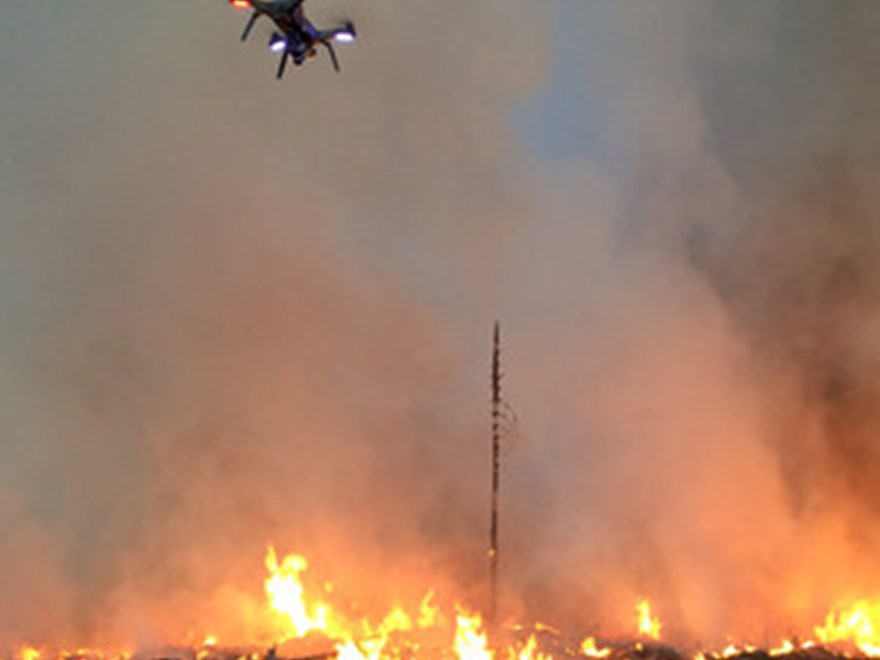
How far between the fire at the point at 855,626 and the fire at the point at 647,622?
35.6ft

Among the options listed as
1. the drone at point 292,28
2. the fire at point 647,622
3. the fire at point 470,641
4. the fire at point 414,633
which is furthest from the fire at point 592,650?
the drone at point 292,28

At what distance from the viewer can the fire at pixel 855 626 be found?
5066cm

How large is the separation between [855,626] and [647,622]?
14.5 meters

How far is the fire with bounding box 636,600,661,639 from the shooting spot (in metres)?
49.7

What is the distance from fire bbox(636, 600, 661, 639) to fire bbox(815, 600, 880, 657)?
35.6ft

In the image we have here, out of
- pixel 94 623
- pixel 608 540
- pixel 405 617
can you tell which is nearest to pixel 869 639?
pixel 608 540

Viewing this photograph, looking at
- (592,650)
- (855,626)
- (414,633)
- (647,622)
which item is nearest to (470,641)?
(414,633)

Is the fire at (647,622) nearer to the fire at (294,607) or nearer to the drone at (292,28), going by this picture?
the fire at (294,607)

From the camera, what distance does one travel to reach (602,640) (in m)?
47.7

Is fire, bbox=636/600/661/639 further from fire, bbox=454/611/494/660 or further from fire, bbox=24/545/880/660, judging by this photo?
fire, bbox=454/611/494/660

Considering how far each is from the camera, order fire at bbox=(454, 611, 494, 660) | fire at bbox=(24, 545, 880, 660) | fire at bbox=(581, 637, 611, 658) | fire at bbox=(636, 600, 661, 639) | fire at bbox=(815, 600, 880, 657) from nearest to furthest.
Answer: fire at bbox=(454, 611, 494, 660) → fire at bbox=(24, 545, 880, 660) → fire at bbox=(581, 637, 611, 658) → fire at bbox=(636, 600, 661, 639) → fire at bbox=(815, 600, 880, 657)

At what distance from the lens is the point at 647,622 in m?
50.7

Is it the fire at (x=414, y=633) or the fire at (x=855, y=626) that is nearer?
the fire at (x=414, y=633)

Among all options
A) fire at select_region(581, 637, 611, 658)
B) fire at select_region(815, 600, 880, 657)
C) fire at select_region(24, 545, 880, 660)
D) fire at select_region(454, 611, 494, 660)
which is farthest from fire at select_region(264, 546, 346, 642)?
fire at select_region(815, 600, 880, 657)
